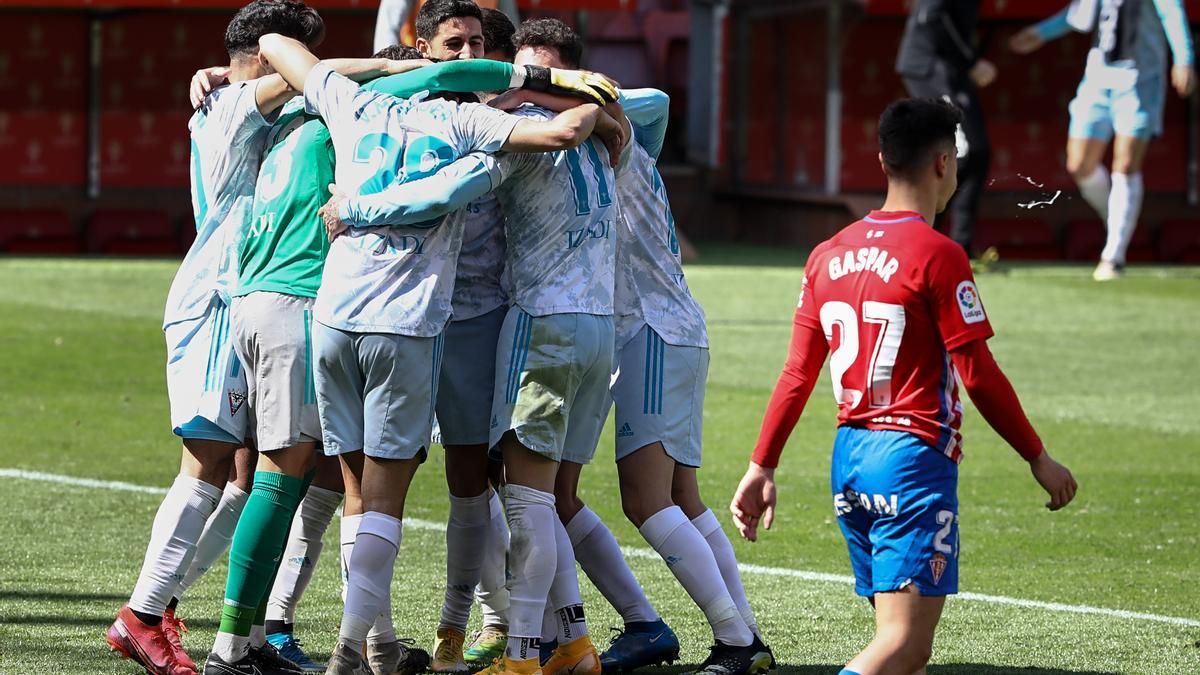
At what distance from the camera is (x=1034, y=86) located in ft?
76.3

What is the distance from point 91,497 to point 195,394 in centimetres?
310

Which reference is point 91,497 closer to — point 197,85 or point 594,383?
point 197,85

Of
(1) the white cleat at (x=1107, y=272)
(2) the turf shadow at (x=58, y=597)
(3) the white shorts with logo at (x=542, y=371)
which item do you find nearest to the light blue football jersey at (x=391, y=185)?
(3) the white shorts with logo at (x=542, y=371)

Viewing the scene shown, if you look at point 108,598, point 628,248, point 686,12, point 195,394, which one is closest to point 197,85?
point 195,394

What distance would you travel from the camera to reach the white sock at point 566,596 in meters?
5.58

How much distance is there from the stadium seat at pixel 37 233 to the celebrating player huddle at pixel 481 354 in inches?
642

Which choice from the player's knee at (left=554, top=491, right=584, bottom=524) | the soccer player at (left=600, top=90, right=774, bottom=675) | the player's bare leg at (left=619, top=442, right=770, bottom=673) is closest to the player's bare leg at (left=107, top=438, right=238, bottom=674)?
the player's knee at (left=554, top=491, right=584, bottom=524)

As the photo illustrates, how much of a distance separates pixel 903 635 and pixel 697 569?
1317 mm

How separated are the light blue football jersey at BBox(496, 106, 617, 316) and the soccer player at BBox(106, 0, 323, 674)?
751mm

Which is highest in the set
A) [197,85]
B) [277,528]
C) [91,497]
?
[197,85]

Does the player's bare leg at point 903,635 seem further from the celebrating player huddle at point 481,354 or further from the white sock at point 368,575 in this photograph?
the white sock at point 368,575

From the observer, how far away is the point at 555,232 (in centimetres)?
531

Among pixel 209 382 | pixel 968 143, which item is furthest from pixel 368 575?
pixel 968 143

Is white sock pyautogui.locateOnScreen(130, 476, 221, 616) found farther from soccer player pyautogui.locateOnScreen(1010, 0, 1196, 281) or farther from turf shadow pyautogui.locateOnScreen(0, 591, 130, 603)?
soccer player pyautogui.locateOnScreen(1010, 0, 1196, 281)
